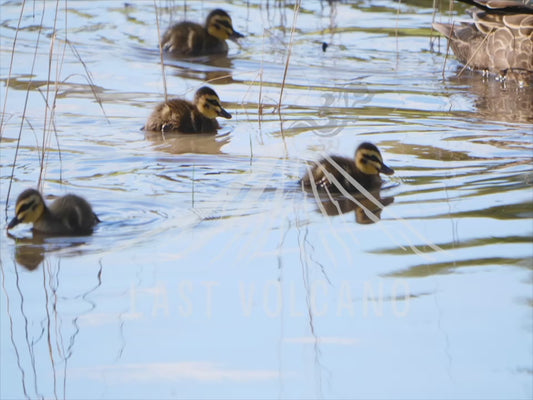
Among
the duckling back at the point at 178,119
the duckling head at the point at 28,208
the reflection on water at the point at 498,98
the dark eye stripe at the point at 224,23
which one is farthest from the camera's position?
the dark eye stripe at the point at 224,23

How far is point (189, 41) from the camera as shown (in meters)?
8.72

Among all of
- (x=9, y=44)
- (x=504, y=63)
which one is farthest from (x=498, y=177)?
(x=9, y=44)

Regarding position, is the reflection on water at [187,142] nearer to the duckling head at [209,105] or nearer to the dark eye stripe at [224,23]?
the duckling head at [209,105]

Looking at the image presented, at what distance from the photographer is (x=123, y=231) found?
4.58m

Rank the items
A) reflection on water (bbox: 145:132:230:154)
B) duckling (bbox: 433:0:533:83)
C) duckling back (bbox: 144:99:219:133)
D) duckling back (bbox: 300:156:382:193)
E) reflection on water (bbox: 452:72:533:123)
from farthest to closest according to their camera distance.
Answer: duckling (bbox: 433:0:533:83) → reflection on water (bbox: 452:72:533:123) → duckling back (bbox: 144:99:219:133) → reflection on water (bbox: 145:132:230:154) → duckling back (bbox: 300:156:382:193)

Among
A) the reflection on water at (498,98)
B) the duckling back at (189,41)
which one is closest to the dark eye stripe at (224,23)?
the duckling back at (189,41)

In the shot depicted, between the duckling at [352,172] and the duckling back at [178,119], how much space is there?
A: 1.30 meters

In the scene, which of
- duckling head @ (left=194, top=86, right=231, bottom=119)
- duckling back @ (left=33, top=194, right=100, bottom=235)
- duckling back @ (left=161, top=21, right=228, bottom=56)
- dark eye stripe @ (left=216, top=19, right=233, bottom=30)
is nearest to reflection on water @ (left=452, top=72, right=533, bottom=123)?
duckling head @ (left=194, top=86, right=231, bottom=119)

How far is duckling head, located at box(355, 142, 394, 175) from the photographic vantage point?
519 centimetres

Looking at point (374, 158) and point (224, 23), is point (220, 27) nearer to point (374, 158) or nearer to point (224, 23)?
point (224, 23)

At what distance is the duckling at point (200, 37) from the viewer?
28.5ft

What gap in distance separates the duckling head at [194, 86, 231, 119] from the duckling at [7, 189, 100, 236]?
1.88 metres

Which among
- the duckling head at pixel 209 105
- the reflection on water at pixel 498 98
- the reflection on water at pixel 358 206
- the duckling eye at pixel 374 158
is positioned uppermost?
the duckling eye at pixel 374 158

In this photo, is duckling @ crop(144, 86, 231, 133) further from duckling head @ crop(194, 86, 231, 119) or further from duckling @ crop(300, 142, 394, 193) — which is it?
duckling @ crop(300, 142, 394, 193)
